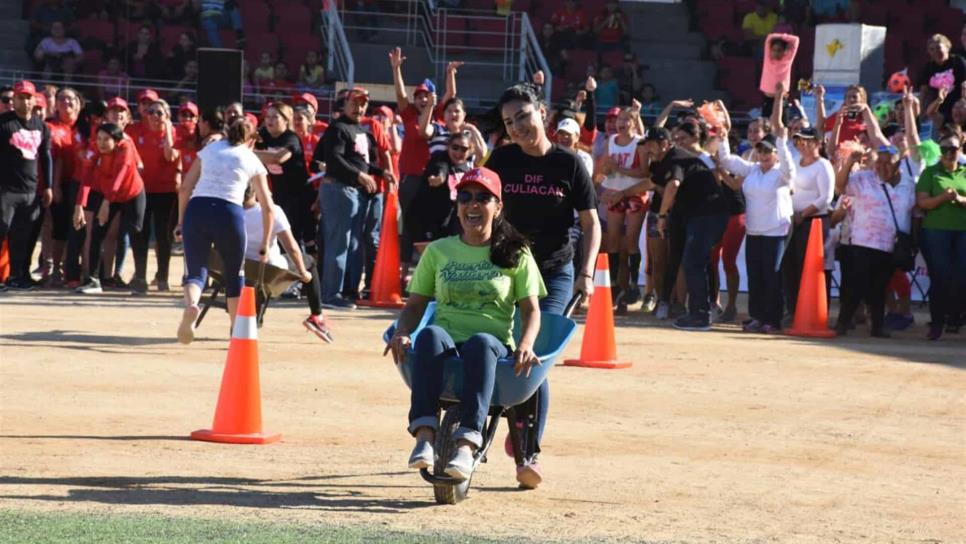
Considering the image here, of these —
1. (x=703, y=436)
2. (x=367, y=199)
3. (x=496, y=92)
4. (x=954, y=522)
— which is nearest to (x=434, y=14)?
(x=496, y=92)

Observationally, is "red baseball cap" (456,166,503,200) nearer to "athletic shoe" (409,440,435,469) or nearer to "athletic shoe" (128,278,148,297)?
"athletic shoe" (409,440,435,469)

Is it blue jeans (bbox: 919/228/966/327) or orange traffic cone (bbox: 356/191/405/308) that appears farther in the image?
orange traffic cone (bbox: 356/191/405/308)

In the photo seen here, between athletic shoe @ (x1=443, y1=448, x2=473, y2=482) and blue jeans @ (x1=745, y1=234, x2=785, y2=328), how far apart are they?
900 cm

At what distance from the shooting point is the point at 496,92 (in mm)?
28578

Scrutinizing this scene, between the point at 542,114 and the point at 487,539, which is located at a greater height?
the point at 542,114

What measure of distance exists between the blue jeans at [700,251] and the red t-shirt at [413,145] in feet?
9.63

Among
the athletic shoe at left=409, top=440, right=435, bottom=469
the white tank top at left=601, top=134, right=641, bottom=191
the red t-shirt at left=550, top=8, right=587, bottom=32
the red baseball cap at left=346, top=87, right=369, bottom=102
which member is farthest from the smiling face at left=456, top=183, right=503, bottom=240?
the red t-shirt at left=550, top=8, right=587, bottom=32

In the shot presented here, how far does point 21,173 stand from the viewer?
17281mm

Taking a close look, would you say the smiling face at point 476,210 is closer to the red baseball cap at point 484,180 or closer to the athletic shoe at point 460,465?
the red baseball cap at point 484,180

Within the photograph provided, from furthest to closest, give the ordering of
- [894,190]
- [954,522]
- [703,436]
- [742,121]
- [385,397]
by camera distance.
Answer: [742,121] → [894,190] → [385,397] → [703,436] → [954,522]

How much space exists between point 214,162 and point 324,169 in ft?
15.7

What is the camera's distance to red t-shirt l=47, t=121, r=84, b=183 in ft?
59.1

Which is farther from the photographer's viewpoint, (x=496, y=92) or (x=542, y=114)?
(x=496, y=92)

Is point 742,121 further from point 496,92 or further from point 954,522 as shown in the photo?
point 954,522
